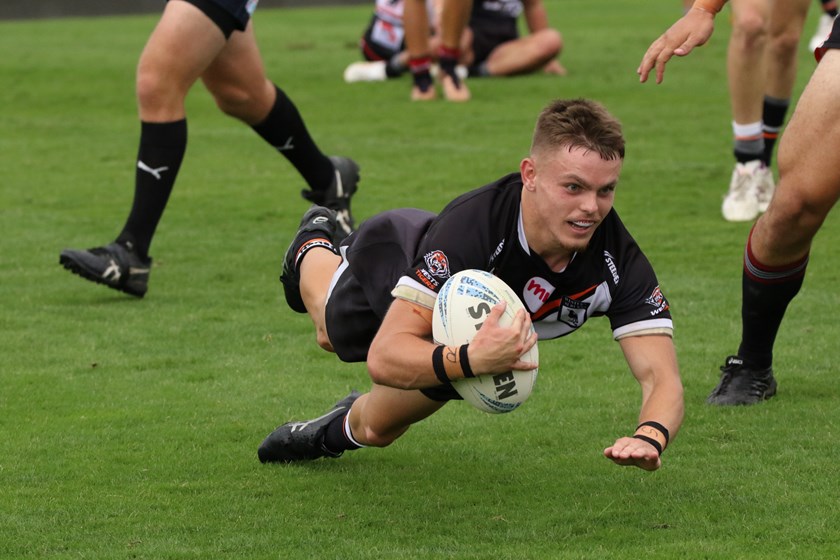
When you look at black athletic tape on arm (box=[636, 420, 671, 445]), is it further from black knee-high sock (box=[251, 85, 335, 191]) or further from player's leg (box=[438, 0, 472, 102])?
player's leg (box=[438, 0, 472, 102])

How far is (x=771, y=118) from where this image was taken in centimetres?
840

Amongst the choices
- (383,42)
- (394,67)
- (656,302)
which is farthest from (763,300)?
(383,42)

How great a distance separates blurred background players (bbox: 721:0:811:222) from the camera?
7.77 meters

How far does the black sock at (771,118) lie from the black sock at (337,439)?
440 cm

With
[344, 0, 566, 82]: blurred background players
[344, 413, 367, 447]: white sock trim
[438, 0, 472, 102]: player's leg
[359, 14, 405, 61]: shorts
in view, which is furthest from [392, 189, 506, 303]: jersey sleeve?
[359, 14, 405, 61]: shorts

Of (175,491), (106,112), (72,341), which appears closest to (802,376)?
(175,491)

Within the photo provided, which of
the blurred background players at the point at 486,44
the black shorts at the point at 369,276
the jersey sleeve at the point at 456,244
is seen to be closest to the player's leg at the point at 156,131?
the black shorts at the point at 369,276

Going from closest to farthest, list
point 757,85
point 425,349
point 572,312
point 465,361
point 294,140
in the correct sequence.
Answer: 1. point 465,361
2. point 425,349
3. point 572,312
4. point 294,140
5. point 757,85

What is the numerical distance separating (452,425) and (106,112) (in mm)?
8558

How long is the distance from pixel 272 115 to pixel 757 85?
103 inches

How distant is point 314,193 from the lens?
25.3ft

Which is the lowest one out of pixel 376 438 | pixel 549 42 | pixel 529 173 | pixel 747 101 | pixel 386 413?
pixel 549 42

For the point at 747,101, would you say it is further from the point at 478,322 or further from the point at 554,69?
the point at 554,69

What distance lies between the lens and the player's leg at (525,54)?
1431 cm
